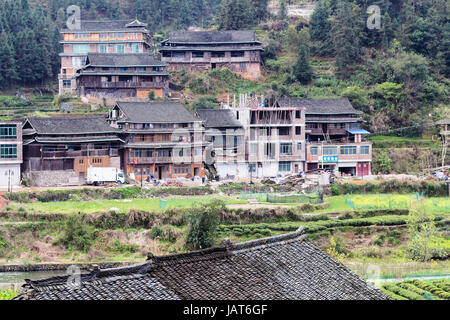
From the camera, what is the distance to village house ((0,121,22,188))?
164 feet

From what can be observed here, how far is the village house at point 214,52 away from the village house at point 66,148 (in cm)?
2109

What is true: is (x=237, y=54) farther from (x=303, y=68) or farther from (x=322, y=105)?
(x=322, y=105)

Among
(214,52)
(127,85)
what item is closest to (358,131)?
(214,52)

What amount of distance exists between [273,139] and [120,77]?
17.4 metres

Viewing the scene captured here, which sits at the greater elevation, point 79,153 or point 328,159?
point 79,153

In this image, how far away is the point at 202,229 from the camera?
1607 inches

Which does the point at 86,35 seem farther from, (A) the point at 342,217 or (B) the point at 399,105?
(A) the point at 342,217

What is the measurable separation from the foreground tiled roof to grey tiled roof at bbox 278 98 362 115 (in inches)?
1639

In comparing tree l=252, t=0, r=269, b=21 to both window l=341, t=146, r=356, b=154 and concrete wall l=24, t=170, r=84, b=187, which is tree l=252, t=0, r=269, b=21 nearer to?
window l=341, t=146, r=356, b=154

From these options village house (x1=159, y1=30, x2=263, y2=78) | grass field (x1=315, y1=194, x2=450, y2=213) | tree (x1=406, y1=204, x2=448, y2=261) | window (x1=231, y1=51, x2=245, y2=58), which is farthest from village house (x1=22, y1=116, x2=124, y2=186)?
window (x1=231, y1=51, x2=245, y2=58)

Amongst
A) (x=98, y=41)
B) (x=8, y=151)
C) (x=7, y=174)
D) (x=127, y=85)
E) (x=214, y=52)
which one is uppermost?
(x=98, y=41)

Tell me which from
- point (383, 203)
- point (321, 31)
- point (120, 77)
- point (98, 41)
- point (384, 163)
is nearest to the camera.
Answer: point (383, 203)

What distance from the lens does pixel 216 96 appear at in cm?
6938
